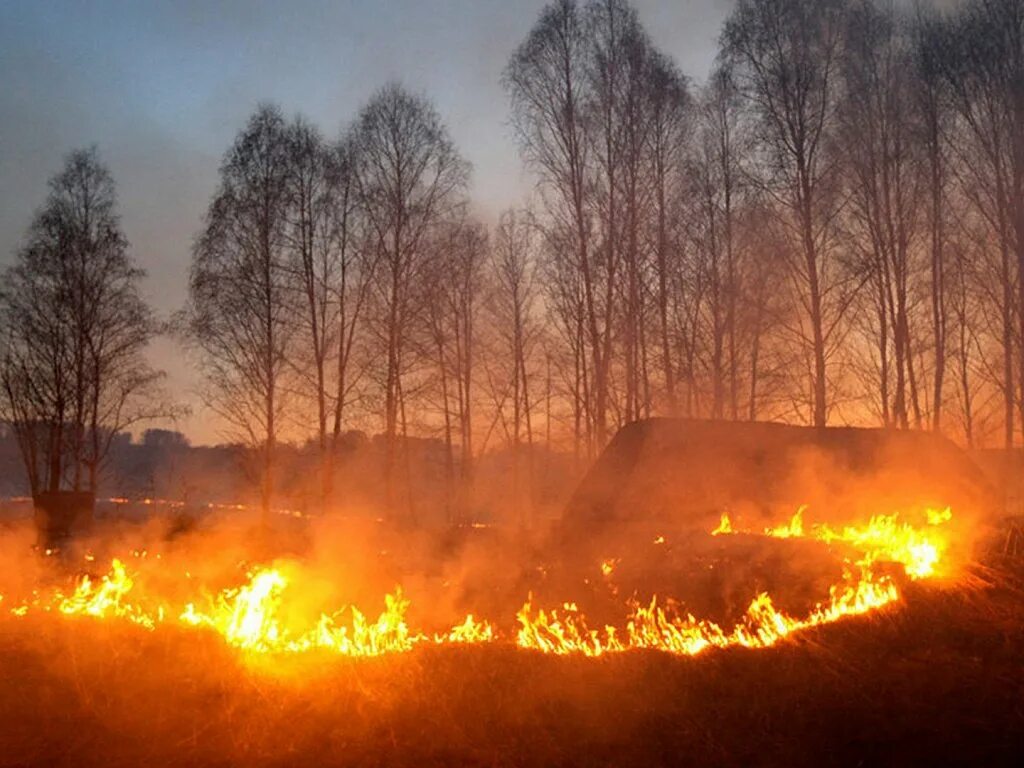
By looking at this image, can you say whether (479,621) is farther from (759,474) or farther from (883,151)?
(883,151)

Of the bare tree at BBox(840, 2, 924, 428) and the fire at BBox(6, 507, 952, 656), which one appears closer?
the fire at BBox(6, 507, 952, 656)

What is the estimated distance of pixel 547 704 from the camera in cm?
609

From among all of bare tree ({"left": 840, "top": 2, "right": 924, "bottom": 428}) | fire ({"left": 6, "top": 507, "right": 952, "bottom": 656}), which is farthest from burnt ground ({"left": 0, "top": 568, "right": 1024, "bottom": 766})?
bare tree ({"left": 840, "top": 2, "right": 924, "bottom": 428})

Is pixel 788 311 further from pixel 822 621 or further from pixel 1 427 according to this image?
pixel 1 427

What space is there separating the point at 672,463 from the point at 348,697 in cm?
840

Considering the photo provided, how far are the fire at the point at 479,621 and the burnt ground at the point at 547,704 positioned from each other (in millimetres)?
276

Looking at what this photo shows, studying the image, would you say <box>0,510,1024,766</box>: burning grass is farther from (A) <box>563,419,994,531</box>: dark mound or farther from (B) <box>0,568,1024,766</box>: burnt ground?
(A) <box>563,419,994,531</box>: dark mound

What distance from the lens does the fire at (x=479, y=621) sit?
7.04 meters

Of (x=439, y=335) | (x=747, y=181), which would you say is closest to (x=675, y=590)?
(x=747, y=181)

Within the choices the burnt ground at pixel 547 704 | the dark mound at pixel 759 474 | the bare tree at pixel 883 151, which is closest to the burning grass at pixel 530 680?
the burnt ground at pixel 547 704

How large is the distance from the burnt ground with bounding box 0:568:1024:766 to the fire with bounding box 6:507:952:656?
0.90ft

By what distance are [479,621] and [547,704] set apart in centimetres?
214

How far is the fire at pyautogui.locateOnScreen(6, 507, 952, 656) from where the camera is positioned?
704 cm

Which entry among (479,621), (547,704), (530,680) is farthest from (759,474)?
(547,704)
